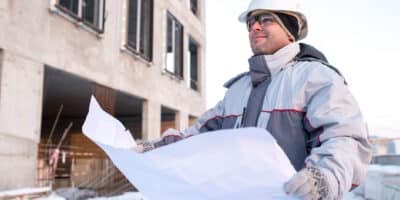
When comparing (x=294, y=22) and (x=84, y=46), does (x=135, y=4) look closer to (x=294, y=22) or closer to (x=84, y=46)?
(x=84, y=46)

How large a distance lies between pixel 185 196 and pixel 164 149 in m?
0.17

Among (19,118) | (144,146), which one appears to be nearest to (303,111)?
(144,146)

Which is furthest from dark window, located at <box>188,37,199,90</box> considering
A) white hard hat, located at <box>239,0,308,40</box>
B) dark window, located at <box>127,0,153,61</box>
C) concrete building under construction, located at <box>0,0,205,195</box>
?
white hard hat, located at <box>239,0,308,40</box>

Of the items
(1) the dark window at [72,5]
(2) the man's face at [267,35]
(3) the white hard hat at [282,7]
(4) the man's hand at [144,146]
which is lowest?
(4) the man's hand at [144,146]

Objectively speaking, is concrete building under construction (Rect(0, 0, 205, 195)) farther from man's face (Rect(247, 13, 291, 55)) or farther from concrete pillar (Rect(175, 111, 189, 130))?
man's face (Rect(247, 13, 291, 55))

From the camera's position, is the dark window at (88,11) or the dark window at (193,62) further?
the dark window at (193,62)

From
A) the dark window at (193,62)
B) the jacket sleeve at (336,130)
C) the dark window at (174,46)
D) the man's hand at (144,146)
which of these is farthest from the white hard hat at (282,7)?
the dark window at (193,62)

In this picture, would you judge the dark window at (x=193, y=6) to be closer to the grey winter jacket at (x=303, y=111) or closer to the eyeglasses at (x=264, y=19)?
the grey winter jacket at (x=303, y=111)

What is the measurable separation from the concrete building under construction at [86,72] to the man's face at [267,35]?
5.93 meters

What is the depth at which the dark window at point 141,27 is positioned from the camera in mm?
12573

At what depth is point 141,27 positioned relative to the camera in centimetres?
1295

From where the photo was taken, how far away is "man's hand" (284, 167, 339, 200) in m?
1.17

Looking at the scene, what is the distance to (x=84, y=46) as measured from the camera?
9.38m

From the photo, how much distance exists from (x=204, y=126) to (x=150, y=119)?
36.6ft
